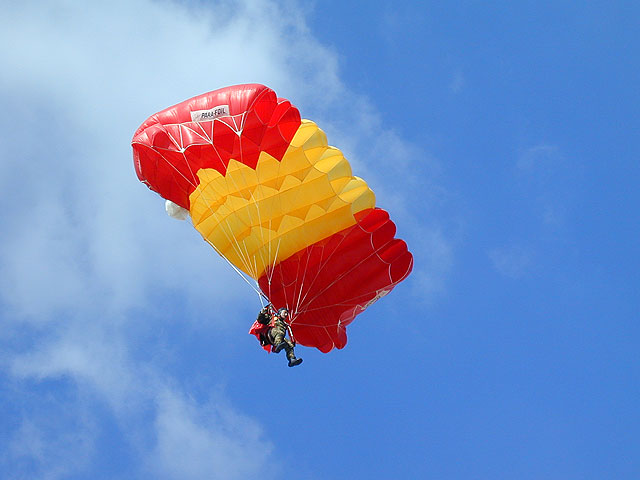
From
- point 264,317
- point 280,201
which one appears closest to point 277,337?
point 264,317

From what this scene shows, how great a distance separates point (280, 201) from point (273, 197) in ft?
0.58

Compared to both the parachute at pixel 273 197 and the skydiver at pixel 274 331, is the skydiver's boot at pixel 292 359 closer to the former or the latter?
the skydiver at pixel 274 331

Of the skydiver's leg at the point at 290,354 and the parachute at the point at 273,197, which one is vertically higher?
the parachute at the point at 273,197

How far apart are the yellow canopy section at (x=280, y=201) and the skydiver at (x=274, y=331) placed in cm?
127

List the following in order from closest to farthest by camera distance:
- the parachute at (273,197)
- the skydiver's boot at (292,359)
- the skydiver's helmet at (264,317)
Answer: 1. the skydiver's boot at (292,359)
2. the skydiver's helmet at (264,317)
3. the parachute at (273,197)

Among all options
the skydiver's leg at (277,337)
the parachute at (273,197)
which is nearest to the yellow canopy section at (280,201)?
the parachute at (273,197)

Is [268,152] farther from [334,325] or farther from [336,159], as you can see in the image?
[334,325]

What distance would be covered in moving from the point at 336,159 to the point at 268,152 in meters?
1.51

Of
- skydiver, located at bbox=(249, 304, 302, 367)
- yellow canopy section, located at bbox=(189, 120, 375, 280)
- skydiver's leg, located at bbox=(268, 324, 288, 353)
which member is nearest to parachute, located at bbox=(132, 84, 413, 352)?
yellow canopy section, located at bbox=(189, 120, 375, 280)

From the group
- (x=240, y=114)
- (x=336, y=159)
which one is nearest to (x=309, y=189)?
(x=336, y=159)

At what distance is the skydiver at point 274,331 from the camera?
19109mm

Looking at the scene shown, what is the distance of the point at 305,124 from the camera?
67.6 ft

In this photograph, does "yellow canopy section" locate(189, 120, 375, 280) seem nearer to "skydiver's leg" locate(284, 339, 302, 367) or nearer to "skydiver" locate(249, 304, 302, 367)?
"skydiver" locate(249, 304, 302, 367)

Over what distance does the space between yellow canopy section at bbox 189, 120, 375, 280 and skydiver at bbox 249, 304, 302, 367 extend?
127 centimetres
